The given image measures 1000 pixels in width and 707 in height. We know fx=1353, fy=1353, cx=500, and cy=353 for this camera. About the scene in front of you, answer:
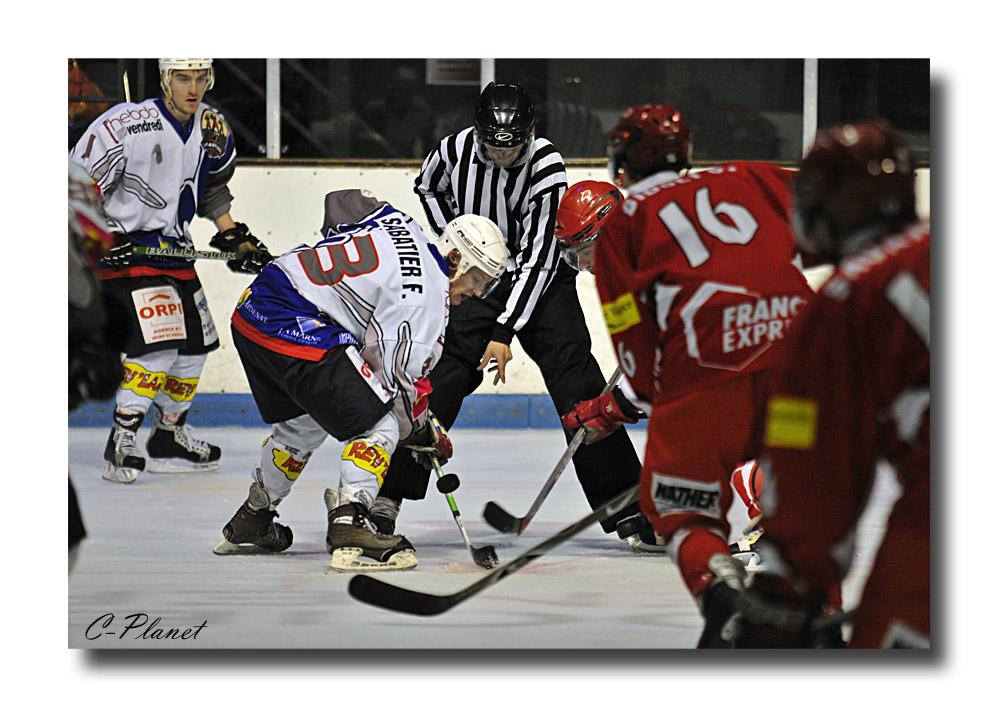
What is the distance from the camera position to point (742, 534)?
3334mm

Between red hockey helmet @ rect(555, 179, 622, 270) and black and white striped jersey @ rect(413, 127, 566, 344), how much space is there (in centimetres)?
7

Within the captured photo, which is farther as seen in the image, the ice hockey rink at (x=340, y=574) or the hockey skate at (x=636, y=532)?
the hockey skate at (x=636, y=532)

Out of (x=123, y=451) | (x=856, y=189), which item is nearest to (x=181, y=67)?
(x=123, y=451)

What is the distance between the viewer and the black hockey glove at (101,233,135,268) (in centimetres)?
306

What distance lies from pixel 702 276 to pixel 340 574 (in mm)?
1175

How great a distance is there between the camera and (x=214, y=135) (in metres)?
3.24

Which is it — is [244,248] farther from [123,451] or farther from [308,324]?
[123,451]

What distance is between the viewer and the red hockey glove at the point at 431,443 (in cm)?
320

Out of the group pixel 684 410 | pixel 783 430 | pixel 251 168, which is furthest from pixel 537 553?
pixel 783 430

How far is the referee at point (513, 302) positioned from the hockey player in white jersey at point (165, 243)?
1.55ft

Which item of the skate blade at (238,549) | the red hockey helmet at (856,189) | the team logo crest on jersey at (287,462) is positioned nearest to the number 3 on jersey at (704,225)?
the red hockey helmet at (856,189)

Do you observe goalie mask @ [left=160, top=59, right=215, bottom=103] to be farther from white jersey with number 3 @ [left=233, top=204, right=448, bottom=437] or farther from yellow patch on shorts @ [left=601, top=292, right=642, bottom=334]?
yellow patch on shorts @ [left=601, top=292, right=642, bottom=334]

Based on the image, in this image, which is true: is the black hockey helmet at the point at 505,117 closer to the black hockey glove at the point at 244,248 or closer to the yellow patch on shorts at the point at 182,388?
the black hockey glove at the point at 244,248
